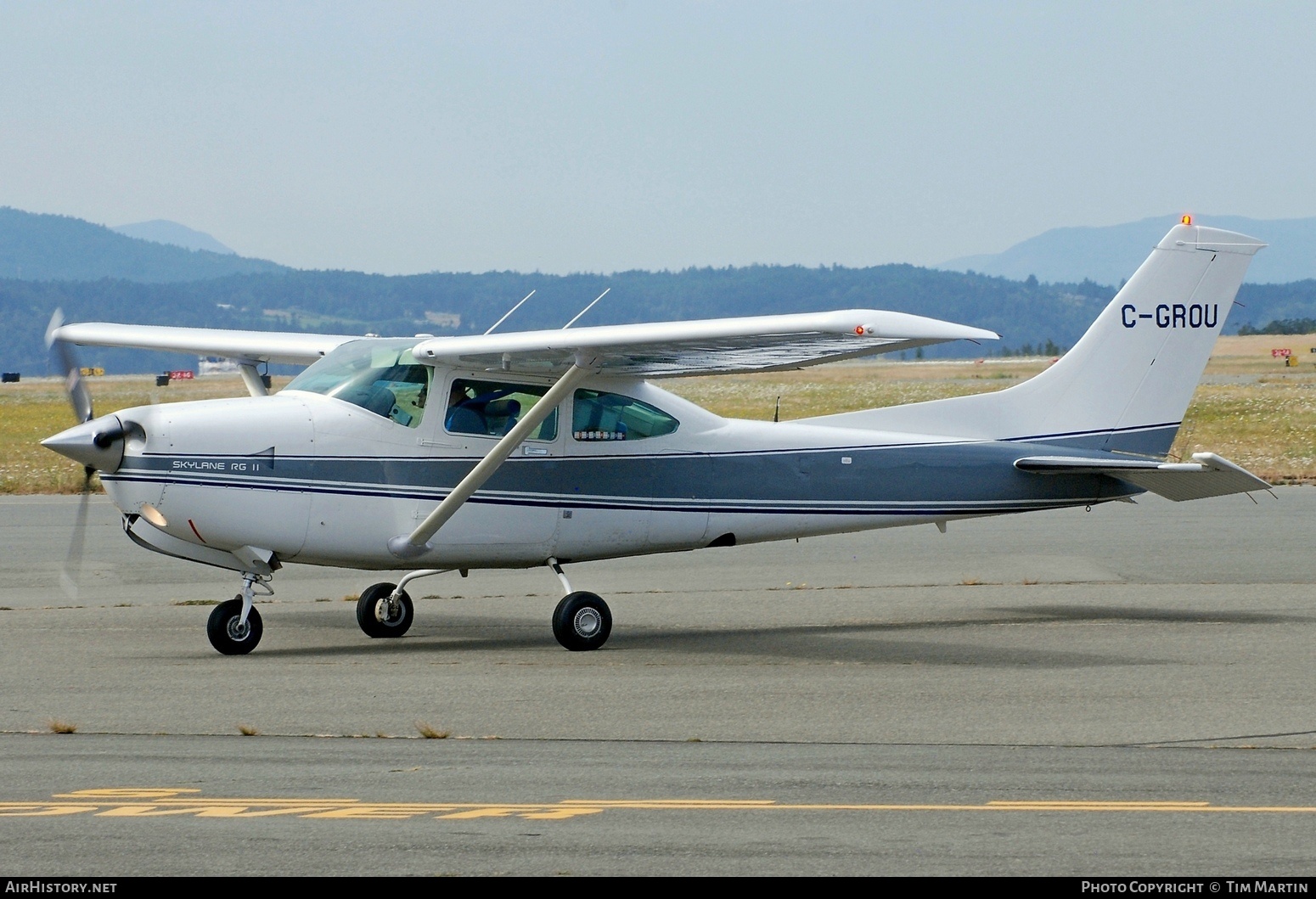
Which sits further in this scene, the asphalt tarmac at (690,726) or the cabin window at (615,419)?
the cabin window at (615,419)

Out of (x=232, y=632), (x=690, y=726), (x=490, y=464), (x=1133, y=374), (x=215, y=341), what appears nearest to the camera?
(x=690, y=726)

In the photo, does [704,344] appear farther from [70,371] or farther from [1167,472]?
[70,371]

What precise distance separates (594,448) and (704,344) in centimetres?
183

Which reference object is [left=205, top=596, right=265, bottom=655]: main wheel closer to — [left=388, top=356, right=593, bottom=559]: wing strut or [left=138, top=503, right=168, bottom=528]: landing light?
[left=138, top=503, right=168, bottom=528]: landing light

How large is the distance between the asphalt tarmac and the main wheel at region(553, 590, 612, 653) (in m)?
0.19

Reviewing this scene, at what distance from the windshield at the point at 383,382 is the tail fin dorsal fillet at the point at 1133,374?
3806 mm

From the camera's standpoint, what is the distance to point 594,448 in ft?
40.0

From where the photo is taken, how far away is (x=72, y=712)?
898 cm

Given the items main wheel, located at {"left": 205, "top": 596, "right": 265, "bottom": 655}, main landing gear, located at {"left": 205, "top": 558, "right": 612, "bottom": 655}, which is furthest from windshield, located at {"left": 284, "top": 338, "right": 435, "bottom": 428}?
main wheel, located at {"left": 205, "top": 596, "right": 265, "bottom": 655}

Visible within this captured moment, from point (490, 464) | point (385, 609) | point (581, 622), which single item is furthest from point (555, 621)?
point (385, 609)

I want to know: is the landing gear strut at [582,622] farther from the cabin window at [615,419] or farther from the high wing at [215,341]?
the high wing at [215,341]

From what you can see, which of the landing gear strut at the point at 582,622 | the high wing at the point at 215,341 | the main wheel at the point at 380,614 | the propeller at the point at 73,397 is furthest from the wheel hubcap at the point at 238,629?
the high wing at the point at 215,341

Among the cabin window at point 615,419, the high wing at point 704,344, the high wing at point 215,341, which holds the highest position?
the high wing at point 704,344

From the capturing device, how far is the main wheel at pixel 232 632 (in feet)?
36.9
